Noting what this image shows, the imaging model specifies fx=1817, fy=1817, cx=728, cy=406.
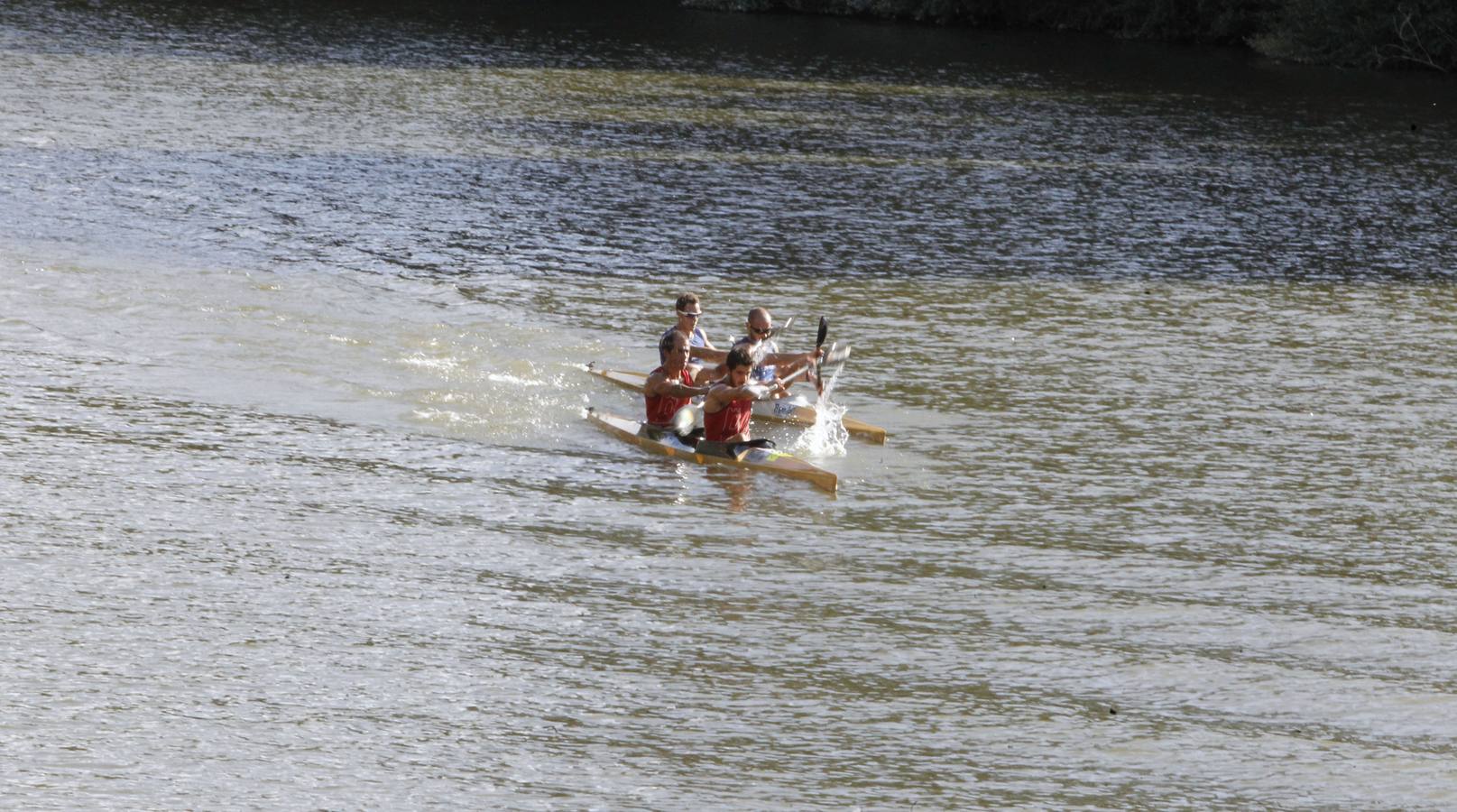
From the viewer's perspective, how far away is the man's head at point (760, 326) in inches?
686

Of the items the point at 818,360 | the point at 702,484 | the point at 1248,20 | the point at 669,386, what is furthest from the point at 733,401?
the point at 1248,20

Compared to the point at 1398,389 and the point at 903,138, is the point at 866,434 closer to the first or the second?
the point at 1398,389

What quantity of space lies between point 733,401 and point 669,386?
0.70 metres

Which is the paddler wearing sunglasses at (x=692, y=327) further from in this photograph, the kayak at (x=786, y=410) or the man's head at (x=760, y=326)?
the kayak at (x=786, y=410)

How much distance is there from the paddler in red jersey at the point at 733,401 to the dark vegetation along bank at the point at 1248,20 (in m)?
36.8

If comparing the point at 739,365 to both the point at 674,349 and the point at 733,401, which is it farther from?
the point at 674,349

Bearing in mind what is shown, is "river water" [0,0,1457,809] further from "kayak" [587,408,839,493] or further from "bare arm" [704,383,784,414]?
"bare arm" [704,383,784,414]

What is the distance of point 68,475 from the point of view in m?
14.8

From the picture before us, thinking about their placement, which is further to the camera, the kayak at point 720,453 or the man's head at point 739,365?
the man's head at point 739,365

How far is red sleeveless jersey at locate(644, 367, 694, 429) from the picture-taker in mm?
A: 16812

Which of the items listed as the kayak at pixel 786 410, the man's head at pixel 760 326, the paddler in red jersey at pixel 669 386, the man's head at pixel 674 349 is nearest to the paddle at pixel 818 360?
the kayak at pixel 786 410

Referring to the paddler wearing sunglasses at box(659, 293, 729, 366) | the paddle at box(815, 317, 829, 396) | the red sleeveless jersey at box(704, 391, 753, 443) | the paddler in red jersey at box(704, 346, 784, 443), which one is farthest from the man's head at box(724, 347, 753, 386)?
the paddler wearing sunglasses at box(659, 293, 729, 366)

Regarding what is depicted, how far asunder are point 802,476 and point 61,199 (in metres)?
14.5

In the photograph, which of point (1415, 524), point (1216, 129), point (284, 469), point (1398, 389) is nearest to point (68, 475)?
point (284, 469)
